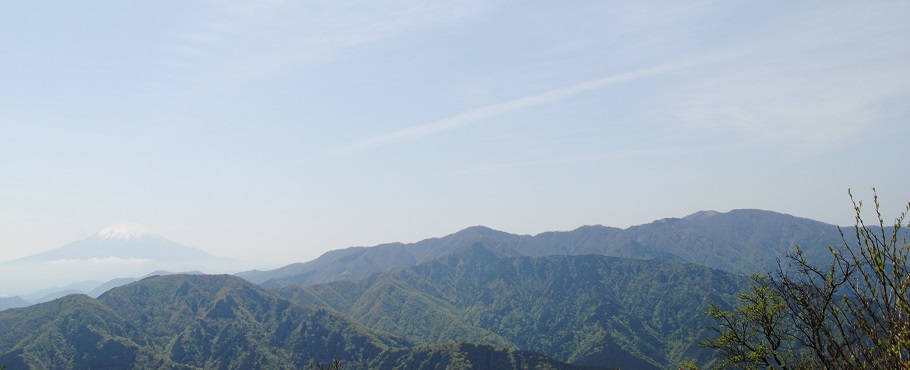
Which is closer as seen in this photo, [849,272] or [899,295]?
[899,295]

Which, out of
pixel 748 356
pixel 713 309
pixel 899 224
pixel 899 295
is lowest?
pixel 748 356

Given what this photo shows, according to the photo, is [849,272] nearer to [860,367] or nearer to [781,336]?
[860,367]

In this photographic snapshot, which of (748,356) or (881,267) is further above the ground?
(881,267)

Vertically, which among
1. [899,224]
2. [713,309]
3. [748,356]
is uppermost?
[899,224]

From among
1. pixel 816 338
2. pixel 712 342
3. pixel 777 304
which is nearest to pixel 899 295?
pixel 816 338

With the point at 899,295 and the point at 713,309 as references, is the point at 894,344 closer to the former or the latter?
the point at 899,295

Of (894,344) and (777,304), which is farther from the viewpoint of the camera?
(777,304)

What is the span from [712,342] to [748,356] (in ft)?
8.14

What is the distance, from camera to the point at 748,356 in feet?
87.2

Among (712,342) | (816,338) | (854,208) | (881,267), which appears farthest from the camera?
(712,342)

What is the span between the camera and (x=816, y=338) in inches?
707

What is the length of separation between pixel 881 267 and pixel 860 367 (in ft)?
14.2

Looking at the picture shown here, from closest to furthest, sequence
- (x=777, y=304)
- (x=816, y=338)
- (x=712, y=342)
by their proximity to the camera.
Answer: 1. (x=816, y=338)
2. (x=777, y=304)
3. (x=712, y=342)

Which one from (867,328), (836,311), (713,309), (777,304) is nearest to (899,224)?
(867,328)
